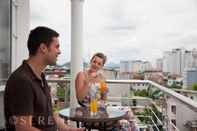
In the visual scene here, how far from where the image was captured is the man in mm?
1378

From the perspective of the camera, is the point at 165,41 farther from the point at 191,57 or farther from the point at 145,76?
the point at 145,76

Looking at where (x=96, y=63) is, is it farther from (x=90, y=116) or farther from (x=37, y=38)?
(x=37, y=38)

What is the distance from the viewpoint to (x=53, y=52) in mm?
1617

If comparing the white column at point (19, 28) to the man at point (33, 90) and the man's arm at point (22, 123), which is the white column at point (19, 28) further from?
the man's arm at point (22, 123)

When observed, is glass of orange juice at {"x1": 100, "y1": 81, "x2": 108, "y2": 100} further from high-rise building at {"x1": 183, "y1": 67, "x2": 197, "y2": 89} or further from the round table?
high-rise building at {"x1": 183, "y1": 67, "x2": 197, "y2": 89}

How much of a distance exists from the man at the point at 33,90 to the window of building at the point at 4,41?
1.70m

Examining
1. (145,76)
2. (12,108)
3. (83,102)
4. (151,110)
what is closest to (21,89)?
(12,108)

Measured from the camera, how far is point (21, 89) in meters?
1.39

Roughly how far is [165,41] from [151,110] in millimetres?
5042

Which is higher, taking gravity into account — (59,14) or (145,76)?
(59,14)

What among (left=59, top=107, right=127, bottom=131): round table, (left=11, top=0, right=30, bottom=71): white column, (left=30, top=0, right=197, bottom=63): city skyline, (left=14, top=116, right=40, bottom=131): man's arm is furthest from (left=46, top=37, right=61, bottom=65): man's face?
(left=30, top=0, right=197, bottom=63): city skyline

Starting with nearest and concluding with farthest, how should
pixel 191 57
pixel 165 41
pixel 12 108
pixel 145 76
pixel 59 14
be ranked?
pixel 12 108 < pixel 59 14 < pixel 145 76 < pixel 191 57 < pixel 165 41

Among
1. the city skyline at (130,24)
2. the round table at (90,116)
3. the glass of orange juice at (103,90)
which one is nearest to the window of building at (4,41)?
the city skyline at (130,24)

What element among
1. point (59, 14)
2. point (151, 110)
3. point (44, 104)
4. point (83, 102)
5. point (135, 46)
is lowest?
point (151, 110)
